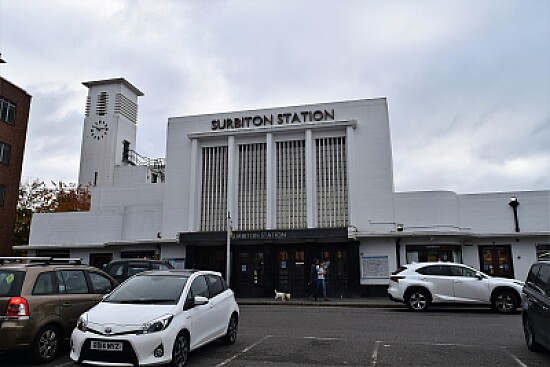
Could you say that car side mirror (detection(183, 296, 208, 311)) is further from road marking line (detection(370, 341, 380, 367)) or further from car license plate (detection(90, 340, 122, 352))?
road marking line (detection(370, 341, 380, 367))

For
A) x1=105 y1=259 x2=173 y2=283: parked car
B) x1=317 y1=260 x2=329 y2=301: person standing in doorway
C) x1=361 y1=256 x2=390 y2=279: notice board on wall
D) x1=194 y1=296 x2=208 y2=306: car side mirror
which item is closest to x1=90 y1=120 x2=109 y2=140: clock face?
x1=317 y1=260 x2=329 y2=301: person standing in doorway

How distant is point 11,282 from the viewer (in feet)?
24.9

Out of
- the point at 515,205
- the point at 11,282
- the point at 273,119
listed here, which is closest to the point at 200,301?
the point at 11,282

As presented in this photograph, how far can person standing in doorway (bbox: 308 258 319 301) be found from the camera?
2002 cm

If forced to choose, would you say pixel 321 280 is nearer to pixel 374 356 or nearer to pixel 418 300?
pixel 418 300

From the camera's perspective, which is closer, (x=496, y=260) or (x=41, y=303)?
(x=41, y=303)

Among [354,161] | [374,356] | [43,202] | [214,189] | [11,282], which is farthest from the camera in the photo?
[43,202]

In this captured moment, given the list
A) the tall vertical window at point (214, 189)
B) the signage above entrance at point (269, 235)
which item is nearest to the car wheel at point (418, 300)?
the signage above entrance at point (269, 235)

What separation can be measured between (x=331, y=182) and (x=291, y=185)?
6.72 feet

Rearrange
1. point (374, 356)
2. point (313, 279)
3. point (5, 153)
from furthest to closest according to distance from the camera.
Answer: point (5, 153) → point (313, 279) → point (374, 356)

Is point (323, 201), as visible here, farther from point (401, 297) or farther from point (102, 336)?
point (102, 336)

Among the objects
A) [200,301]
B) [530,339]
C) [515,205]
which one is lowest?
[530,339]

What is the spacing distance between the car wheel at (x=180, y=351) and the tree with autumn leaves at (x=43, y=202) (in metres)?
37.0

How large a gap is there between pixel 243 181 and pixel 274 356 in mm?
16338
